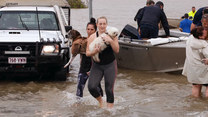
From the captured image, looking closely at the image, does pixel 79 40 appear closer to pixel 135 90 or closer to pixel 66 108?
pixel 66 108

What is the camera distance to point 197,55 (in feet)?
28.0

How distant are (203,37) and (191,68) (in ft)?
1.96

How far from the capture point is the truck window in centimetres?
1143

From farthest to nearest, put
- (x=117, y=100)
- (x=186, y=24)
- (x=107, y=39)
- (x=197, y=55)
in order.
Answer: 1. (x=186, y=24)
2. (x=117, y=100)
3. (x=197, y=55)
4. (x=107, y=39)

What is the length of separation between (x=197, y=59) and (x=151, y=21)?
385cm

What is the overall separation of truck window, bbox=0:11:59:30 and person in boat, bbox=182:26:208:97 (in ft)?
13.2

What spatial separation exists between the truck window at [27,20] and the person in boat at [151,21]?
2279mm

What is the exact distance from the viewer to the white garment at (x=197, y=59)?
332 inches

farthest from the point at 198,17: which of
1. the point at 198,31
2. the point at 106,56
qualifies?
the point at 106,56

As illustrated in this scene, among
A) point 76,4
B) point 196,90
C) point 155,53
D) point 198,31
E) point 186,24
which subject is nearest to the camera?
point 198,31

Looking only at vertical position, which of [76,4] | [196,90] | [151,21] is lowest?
[76,4]

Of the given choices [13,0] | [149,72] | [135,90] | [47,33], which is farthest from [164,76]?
[13,0]

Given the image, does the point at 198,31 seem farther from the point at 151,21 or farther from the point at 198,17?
the point at 151,21

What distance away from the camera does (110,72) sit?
7.60 m
